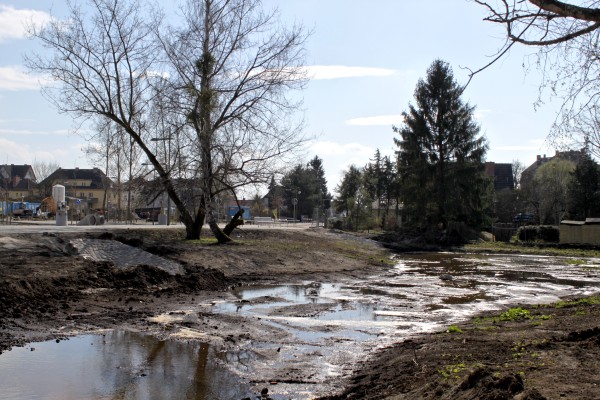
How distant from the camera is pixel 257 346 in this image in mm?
10273

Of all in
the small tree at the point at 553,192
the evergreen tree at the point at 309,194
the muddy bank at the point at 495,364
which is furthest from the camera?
the evergreen tree at the point at 309,194

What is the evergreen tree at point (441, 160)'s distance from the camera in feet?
167

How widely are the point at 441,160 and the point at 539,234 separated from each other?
1086 centimetres

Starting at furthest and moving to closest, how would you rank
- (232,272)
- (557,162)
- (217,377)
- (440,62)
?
1. (557,162)
2. (440,62)
3. (232,272)
4. (217,377)

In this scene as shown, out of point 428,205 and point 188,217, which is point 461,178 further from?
point 188,217

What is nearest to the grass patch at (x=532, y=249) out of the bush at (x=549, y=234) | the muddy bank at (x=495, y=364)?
the bush at (x=549, y=234)

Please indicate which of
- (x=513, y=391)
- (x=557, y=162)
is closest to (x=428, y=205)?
(x=557, y=162)

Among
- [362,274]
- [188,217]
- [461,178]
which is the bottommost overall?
[362,274]

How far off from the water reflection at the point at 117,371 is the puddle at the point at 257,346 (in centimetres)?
2

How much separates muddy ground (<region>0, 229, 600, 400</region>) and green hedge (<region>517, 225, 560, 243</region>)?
30706 millimetres

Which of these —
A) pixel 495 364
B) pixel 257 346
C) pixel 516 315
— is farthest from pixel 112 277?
pixel 495 364

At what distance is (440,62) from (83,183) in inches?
3312

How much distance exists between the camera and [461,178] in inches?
2002

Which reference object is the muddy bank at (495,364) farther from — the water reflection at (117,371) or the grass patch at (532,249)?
the grass patch at (532,249)
